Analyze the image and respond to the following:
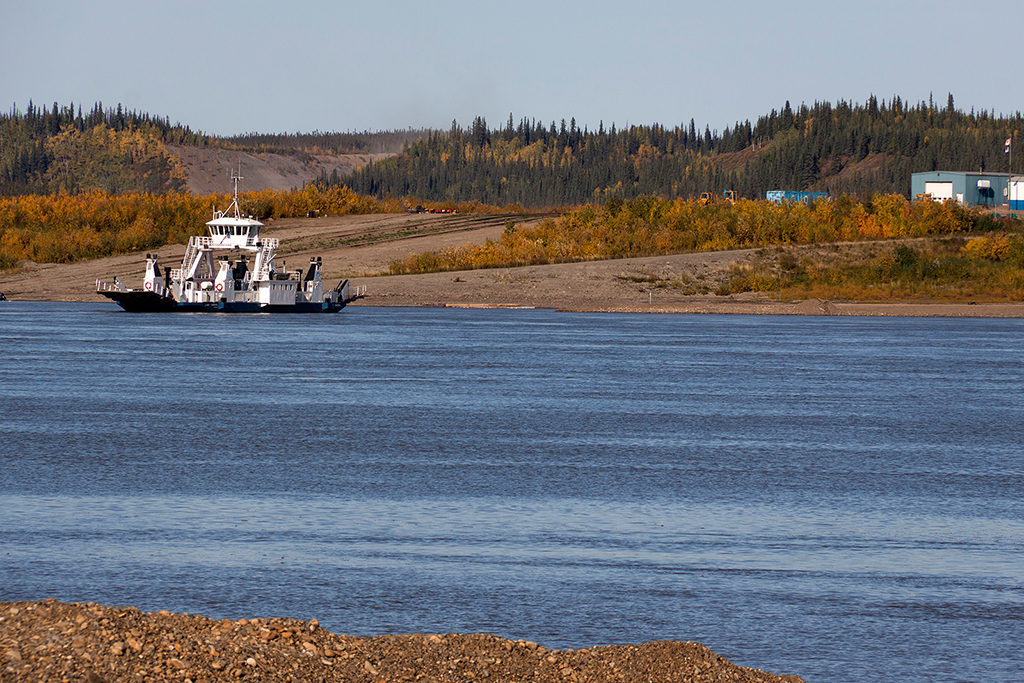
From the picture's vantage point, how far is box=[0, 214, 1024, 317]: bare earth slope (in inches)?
4609

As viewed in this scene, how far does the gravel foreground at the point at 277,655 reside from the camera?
9711 millimetres

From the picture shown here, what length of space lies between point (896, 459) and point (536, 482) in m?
9.08

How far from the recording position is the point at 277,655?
404 inches

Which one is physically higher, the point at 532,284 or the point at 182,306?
the point at 532,284

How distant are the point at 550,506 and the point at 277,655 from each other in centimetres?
1005

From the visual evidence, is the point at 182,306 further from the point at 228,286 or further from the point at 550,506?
the point at 550,506

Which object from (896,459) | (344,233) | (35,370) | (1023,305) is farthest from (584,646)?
(344,233)

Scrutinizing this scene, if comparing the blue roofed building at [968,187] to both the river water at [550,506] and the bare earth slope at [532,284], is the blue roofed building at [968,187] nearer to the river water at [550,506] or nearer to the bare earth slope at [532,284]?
the bare earth slope at [532,284]

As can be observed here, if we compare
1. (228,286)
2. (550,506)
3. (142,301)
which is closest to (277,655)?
(550,506)

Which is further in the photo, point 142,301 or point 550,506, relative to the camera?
point 142,301

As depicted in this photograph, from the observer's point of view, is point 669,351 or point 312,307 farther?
point 312,307

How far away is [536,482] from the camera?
2255 cm

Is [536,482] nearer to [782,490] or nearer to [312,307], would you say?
[782,490]

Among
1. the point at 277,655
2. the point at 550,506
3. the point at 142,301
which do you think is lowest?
the point at 550,506
